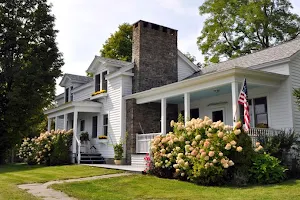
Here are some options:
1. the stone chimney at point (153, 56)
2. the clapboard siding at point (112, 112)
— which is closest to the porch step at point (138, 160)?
the clapboard siding at point (112, 112)

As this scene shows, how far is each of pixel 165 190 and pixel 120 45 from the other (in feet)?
94.9

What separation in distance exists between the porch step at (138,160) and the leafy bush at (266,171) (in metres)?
6.31

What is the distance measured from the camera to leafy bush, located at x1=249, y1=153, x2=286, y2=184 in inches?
388

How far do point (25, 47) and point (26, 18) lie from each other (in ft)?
7.81

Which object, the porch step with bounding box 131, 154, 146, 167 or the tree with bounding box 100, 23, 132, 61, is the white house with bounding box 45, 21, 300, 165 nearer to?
the porch step with bounding box 131, 154, 146, 167

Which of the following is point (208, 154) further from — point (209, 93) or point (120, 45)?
point (120, 45)

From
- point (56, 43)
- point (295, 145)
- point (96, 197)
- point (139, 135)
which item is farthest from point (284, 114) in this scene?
point (56, 43)

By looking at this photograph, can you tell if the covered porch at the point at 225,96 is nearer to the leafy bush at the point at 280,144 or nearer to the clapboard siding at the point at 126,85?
the leafy bush at the point at 280,144

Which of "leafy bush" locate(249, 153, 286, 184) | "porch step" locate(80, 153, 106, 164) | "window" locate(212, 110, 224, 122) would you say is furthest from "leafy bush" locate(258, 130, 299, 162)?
"porch step" locate(80, 153, 106, 164)

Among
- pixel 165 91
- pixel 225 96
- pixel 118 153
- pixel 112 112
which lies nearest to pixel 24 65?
pixel 112 112

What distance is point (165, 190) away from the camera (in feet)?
30.7

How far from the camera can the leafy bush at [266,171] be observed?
9.84 meters

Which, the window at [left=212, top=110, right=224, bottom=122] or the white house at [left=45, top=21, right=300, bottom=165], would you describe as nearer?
the white house at [left=45, top=21, right=300, bottom=165]

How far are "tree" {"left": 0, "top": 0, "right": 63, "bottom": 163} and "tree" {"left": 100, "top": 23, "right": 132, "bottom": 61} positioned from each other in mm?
13286
